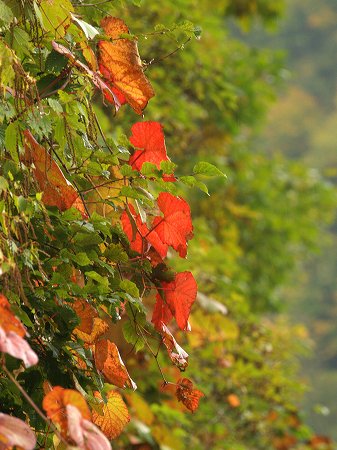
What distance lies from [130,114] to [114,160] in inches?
122

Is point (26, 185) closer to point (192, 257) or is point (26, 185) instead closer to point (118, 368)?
point (118, 368)

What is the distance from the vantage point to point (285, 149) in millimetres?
36250

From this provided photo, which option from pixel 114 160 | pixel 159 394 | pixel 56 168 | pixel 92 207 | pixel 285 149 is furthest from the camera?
pixel 285 149

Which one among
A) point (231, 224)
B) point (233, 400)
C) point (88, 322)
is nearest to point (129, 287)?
point (88, 322)

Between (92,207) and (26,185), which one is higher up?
(26,185)

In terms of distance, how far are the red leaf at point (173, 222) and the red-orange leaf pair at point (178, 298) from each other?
5 centimetres

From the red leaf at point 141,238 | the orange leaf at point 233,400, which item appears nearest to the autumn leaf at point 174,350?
the red leaf at point 141,238

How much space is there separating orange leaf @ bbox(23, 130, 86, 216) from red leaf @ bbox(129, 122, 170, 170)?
0.49 feet

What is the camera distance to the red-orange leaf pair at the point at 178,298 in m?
1.57

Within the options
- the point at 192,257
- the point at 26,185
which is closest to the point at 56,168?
the point at 26,185

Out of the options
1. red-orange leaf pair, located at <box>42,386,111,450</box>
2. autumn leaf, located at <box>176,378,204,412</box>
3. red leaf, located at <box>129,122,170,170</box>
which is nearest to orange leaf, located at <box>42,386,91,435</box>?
red-orange leaf pair, located at <box>42,386,111,450</box>

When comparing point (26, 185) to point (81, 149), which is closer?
point (26, 185)

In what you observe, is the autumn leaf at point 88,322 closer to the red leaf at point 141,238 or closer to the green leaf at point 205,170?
the red leaf at point 141,238

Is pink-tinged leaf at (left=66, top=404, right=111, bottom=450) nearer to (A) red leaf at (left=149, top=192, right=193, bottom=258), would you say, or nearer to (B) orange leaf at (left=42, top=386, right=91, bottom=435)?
(B) orange leaf at (left=42, top=386, right=91, bottom=435)
